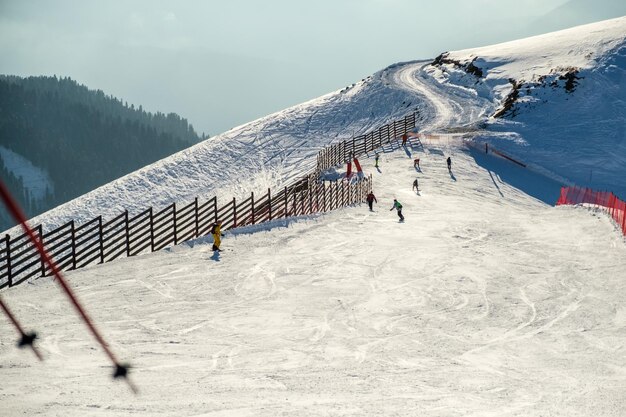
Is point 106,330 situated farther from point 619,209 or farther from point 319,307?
point 619,209

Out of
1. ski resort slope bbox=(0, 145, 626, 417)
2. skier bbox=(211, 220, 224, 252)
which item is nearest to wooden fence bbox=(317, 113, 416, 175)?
ski resort slope bbox=(0, 145, 626, 417)

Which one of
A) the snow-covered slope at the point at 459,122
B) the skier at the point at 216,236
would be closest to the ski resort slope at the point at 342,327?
the skier at the point at 216,236

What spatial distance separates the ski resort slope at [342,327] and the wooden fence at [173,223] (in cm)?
129

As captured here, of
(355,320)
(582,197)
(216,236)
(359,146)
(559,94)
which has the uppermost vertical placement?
(559,94)

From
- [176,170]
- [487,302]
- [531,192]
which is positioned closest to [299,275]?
[487,302]

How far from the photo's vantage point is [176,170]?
66.5 metres

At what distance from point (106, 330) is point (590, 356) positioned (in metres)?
9.79

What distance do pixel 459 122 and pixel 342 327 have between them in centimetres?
5241

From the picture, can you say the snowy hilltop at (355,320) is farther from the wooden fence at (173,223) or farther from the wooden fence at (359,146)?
the wooden fence at (359,146)

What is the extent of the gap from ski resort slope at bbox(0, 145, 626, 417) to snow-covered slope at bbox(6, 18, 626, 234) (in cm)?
3373

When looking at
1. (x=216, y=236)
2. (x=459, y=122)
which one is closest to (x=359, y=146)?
(x=459, y=122)

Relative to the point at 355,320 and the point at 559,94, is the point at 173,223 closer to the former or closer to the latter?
the point at 355,320

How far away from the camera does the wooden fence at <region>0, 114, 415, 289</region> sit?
69.1ft

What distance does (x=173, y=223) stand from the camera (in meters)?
30.0
